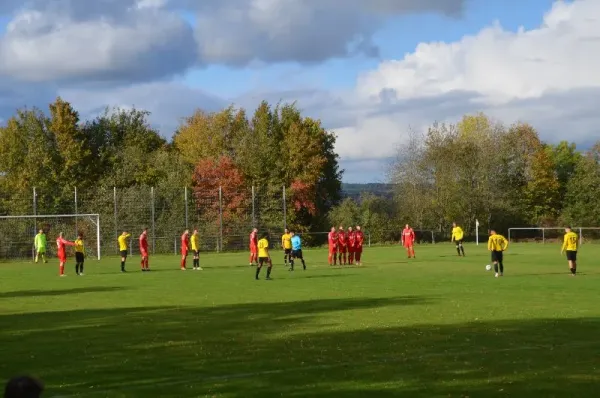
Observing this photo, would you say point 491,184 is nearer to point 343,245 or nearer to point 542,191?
point 542,191

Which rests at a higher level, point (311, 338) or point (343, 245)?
point (343, 245)

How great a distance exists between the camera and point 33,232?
180ft

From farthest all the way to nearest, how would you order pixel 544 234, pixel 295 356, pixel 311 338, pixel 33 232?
1. pixel 544 234
2. pixel 33 232
3. pixel 311 338
4. pixel 295 356

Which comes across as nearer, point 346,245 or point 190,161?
point 346,245

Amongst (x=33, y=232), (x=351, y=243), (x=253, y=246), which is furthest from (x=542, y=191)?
(x=253, y=246)

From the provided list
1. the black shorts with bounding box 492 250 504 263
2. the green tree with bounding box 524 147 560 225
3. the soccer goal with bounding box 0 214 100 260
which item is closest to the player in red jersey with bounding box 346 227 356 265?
the black shorts with bounding box 492 250 504 263

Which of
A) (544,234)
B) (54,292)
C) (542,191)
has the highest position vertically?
(542,191)

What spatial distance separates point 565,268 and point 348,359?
2403 centimetres

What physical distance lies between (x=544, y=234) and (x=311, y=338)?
63328 mm

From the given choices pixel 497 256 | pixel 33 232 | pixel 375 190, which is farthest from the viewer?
pixel 375 190

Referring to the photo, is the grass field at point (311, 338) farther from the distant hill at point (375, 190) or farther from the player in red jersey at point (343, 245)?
the distant hill at point (375, 190)

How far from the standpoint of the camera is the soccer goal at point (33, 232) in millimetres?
54125

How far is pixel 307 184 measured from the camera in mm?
71875

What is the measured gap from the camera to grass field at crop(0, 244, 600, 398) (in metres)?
10.5
